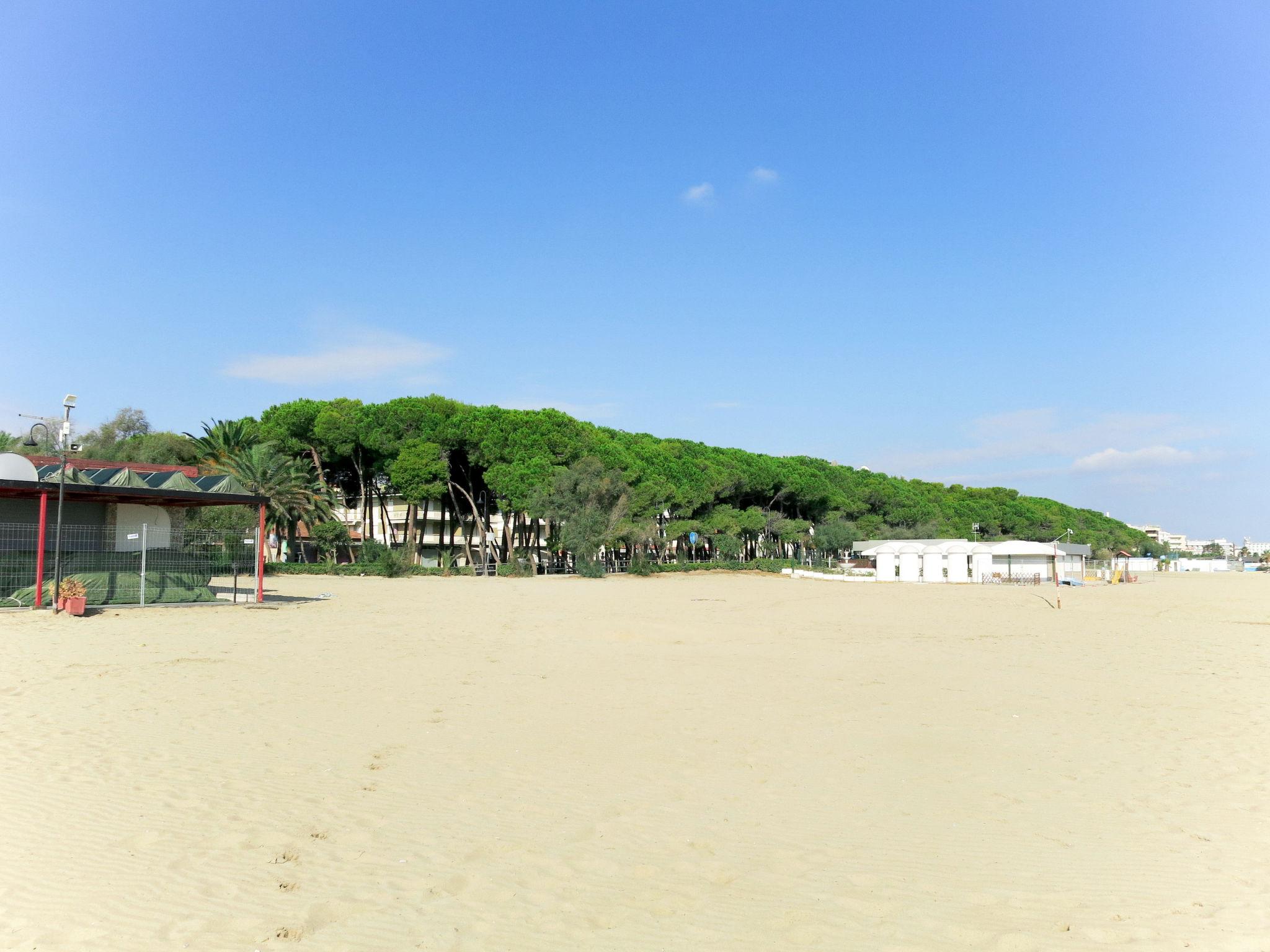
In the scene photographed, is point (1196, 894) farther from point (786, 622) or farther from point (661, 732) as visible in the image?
point (786, 622)

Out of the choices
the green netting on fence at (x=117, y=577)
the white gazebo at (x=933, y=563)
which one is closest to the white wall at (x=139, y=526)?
the green netting on fence at (x=117, y=577)

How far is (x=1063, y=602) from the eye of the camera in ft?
108

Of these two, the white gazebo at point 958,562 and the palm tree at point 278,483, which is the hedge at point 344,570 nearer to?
the palm tree at point 278,483

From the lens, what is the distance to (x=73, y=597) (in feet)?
61.1

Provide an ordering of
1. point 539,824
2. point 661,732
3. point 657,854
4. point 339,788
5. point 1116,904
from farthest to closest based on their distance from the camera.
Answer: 1. point 661,732
2. point 339,788
3. point 539,824
4. point 657,854
5. point 1116,904

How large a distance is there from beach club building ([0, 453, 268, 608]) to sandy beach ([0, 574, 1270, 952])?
6938mm

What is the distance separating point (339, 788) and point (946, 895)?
4.26 meters

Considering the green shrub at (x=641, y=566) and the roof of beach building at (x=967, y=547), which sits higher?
the roof of beach building at (x=967, y=547)

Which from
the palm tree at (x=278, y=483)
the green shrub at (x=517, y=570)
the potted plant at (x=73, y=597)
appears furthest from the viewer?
the green shrub at (x=517, y=570)

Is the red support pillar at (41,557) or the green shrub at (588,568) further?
the green shrub at (588,568)

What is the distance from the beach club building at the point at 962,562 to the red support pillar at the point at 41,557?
46.7 metres

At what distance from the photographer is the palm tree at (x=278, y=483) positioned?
4503cm

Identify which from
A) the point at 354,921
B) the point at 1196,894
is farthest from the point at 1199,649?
the point at 354,921

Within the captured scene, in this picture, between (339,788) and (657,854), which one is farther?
(339,788)
